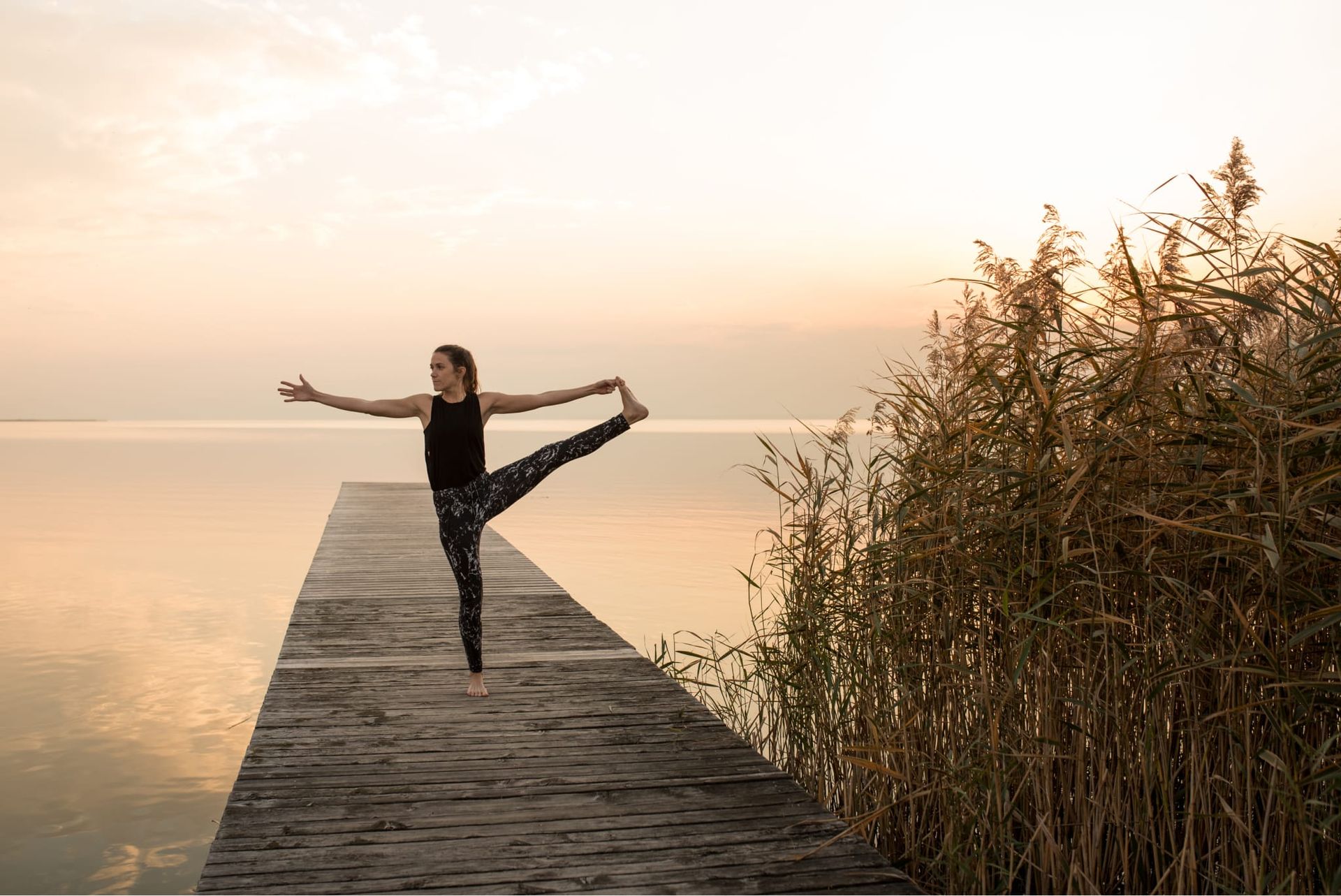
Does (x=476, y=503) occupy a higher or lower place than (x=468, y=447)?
lower

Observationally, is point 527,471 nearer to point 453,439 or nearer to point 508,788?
point 453,439

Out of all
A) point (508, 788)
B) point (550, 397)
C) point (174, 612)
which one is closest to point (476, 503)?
point (550, 397)

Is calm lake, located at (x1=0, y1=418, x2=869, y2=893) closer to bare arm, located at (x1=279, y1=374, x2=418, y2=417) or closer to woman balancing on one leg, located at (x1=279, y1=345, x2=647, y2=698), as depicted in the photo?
woman balancing on one leg, located at (x1=279, y1=345, x2=647, y2=698)

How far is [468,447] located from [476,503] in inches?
10.4

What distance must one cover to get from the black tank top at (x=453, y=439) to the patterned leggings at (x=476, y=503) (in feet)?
0.23

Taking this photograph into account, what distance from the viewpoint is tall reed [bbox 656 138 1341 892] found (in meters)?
2.40

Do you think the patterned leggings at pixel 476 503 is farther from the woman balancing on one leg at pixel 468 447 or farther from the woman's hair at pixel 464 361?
the woman's hair at pixel 464 361

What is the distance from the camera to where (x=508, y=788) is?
3264 millimetres

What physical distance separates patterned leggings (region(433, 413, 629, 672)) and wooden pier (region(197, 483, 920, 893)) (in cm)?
47

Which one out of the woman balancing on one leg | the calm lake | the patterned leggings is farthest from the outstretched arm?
the calm lake

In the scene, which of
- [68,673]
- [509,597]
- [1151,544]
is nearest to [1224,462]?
[1151,544]

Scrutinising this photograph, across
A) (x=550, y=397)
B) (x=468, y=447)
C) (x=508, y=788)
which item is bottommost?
(x=508, y=788)

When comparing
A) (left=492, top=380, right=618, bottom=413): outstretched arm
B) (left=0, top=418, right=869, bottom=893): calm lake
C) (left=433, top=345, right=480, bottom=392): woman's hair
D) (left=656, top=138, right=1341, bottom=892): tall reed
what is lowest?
(left=0, top=418, right=869, bottom=893): calm lake

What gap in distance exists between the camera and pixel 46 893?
13.8 ft
